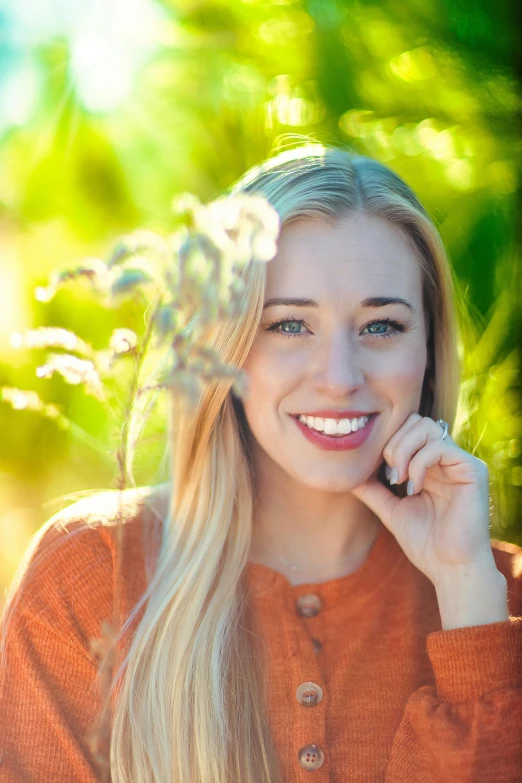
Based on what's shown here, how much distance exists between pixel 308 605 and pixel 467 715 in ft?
1.52

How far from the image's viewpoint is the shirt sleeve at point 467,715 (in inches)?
66.9

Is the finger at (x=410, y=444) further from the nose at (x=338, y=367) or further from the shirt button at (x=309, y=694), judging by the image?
the shirt button at (x=309, y=694)

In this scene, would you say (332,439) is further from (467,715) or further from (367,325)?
(467,715)

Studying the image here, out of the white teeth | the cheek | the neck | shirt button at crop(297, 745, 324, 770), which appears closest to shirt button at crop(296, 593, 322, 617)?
the neck

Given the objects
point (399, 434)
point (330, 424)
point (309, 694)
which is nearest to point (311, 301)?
point (330, 424)

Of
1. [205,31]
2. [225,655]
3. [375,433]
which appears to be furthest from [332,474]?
[205,31]

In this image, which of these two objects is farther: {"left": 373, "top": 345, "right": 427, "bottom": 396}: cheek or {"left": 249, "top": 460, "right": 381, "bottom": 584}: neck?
{"left": 249, "top": 460, "right": 381, "bottom": 584}: neck

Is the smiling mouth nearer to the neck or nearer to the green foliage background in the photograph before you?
the neck

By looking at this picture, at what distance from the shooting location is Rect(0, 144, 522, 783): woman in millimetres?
1761

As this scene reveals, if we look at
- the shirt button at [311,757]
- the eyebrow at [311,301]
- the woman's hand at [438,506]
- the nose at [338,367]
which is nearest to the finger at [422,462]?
the woman's hand at [438,506]

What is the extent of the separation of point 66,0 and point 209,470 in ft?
4.41

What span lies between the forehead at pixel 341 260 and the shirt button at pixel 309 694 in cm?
89

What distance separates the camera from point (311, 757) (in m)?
1.77

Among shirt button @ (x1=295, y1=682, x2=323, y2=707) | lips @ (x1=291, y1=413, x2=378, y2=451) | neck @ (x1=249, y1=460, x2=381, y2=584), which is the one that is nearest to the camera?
shirt button @ (x1=295, y1=682, x2=323, y2=707)
